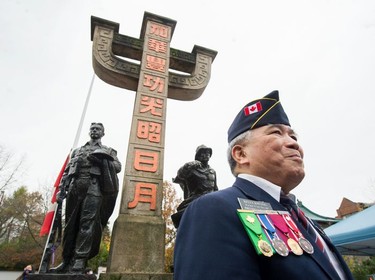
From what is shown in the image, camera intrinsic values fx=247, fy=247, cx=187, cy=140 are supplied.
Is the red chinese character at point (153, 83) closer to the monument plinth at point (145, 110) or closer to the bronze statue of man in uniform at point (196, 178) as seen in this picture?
the monument plinth at point (145, 110)

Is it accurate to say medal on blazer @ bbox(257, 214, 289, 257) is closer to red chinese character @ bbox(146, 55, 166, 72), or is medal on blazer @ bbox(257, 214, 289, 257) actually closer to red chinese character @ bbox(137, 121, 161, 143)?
red chinese character @ bbox(137, 121, 161, 143)

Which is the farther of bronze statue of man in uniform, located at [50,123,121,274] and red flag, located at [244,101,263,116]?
bronze statue of man in uniform, located at [50,123,121,274]

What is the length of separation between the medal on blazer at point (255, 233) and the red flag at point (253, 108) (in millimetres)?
630

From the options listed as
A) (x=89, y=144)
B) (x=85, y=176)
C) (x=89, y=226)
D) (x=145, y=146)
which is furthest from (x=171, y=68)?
(x=89, y=226)

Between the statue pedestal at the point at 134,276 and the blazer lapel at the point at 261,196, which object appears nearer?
the blazer lapel at the point at 261,196

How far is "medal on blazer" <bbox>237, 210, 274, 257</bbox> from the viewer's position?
30.0 inches

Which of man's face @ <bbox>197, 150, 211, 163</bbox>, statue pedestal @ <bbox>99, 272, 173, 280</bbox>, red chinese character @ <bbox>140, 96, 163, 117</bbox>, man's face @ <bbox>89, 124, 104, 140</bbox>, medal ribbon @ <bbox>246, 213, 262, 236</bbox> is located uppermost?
red chinese character @ <bbox>140, 96, 163, 117</bbox>

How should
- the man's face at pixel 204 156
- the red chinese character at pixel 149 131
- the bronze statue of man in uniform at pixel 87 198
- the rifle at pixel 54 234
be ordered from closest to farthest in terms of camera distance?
the rifle at pixel 54 234 → the bronze statue of man in uniform at pixel 87 198 → the man's face at pixel 204 156 → the red chinese character at pixel 149 131

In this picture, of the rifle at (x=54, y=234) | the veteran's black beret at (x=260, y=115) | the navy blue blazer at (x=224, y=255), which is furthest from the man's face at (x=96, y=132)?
the navy blue blazer at (x=224, y=255)

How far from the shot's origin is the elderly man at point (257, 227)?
727mm

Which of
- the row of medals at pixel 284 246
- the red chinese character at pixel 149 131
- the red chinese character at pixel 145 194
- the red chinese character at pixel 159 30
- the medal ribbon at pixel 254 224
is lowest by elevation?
the row of medals at pixel 284 246

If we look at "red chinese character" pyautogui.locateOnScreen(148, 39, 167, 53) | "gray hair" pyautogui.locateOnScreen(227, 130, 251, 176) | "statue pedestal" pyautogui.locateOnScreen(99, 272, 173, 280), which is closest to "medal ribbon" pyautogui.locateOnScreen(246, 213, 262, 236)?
"gray hair" pyautogui.locateOnScreen(227, 130, 251, 176)

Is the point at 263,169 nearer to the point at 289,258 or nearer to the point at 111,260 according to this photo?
the point at 289,258

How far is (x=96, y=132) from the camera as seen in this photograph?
3479mm
